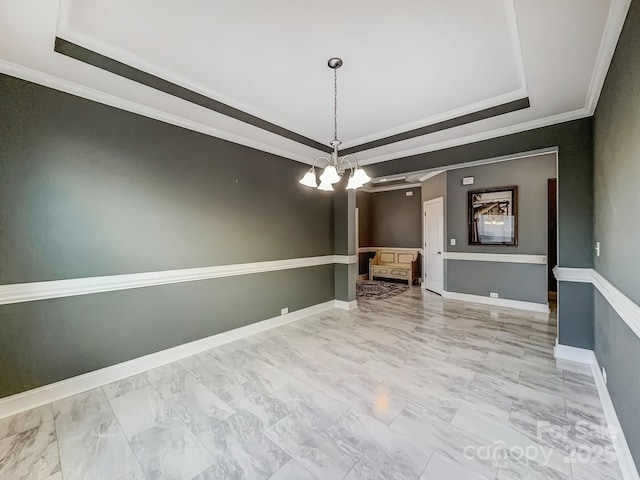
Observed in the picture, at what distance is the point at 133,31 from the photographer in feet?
6.10

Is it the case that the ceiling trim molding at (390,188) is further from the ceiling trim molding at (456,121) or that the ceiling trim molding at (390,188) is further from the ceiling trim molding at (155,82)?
the ceiling trim molding at (155,82)

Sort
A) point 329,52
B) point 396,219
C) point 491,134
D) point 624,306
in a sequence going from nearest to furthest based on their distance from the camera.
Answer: point 624,306, point 329,52, point 491,134, point 396,219

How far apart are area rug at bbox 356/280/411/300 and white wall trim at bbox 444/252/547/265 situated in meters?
1.43

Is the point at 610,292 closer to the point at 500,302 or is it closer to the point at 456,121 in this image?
the point at 456,121

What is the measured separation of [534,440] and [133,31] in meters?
3.90

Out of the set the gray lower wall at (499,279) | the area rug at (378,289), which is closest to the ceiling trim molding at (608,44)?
the gray lower wall at (499,279)

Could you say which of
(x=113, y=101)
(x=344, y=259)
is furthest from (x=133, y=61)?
(x=344, y=259)

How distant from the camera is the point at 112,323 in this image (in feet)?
8.25

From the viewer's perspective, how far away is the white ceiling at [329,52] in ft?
5.42

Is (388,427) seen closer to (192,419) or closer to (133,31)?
(192,419)

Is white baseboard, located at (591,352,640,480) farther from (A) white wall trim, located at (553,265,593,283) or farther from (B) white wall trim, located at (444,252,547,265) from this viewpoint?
(B) white wall trim, located at (444,252,547,265)

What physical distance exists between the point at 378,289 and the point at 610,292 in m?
4.85

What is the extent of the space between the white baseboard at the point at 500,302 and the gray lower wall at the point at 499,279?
0.06 metres

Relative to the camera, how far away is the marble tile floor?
1.55 meters
